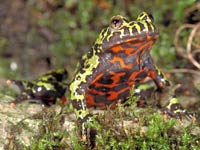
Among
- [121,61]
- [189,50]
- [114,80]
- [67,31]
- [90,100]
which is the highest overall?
[67,31]

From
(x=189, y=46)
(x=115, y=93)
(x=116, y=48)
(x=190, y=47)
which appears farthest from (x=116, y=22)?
(x=190, y=47)

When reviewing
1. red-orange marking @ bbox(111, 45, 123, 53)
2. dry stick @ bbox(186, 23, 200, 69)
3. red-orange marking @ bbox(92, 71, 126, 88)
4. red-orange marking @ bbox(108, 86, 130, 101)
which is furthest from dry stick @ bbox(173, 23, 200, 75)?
red-orange marking @ bbox(111, 45, 123, 53)

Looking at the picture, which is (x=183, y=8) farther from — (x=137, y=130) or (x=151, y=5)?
(x=137, y=130)

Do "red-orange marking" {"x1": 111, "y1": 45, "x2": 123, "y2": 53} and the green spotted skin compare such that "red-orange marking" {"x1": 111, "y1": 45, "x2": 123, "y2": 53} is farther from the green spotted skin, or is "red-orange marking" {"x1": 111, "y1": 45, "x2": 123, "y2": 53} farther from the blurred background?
the blurred background

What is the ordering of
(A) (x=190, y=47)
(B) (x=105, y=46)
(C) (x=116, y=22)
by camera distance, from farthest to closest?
(A) (x=190, y=47)
(B) (x=105, y=46)
(C) (x=116, y=22)

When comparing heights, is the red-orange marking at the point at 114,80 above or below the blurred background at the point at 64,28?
below

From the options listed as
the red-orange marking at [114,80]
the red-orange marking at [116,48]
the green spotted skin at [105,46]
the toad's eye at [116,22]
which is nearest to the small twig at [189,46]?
the green spotted skin at [105,46]

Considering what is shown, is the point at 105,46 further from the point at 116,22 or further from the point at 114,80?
the point at 114,80

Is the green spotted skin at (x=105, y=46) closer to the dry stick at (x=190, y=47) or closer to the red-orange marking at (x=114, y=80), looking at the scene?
the red-orange marking at (x=114, y=80)

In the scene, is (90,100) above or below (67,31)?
below
